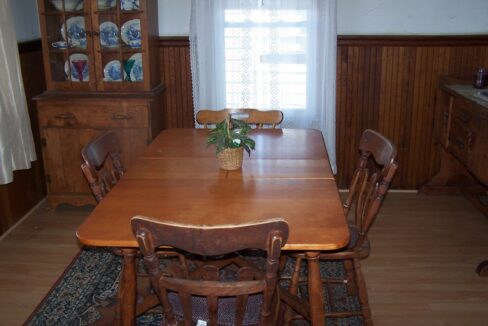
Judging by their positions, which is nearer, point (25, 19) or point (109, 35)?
point (109, 35)

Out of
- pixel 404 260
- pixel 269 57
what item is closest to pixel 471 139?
pixel 404 260

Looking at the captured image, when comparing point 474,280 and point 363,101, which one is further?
point 363,101

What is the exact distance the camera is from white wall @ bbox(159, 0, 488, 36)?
3798 mm

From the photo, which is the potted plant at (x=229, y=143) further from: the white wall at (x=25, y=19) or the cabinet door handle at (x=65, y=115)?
the white wall at (x=25, y=19)

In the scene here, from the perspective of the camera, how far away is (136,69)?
147 inches

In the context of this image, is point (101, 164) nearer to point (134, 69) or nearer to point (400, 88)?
point (134, 69)

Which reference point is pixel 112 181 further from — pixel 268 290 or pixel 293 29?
pixel 293 29

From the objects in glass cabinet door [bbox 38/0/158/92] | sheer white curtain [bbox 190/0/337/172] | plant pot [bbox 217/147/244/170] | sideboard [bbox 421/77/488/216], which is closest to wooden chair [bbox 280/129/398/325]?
plant pot [bbox 217/147/244/170]

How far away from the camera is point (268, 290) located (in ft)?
5.28

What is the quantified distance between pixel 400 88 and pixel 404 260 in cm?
139

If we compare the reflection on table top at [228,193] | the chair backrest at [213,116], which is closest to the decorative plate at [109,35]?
the chair backrest at [213,116]

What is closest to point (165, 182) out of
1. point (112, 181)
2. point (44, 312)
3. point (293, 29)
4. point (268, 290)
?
point (112, 181)

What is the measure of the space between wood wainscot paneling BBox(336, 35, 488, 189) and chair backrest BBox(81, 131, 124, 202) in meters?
1.99

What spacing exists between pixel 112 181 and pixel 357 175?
3.61 ft
